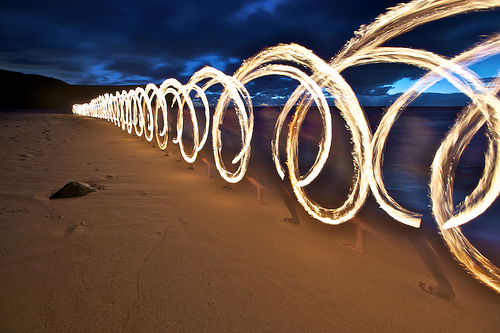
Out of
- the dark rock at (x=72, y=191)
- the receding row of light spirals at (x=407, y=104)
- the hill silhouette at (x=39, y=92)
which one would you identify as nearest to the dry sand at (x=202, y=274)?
the dark rock at (x=72, y=191)

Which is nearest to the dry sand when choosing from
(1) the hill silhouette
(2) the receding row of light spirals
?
(2) the receding row of light spirals

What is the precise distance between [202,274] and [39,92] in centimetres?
12952

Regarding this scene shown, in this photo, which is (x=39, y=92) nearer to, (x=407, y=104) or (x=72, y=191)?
(x=72, y=191)

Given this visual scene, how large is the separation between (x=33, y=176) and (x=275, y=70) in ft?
16.0

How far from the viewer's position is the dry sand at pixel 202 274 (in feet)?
5.90

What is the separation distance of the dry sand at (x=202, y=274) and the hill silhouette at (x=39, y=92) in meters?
89.0

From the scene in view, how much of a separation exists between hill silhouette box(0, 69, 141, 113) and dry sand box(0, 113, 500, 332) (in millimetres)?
89032

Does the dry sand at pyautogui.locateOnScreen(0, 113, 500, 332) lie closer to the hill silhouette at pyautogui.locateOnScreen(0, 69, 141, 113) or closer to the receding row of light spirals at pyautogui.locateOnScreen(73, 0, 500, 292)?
the receding row of light spirals at pyautogui.locateOnScreen(73, 0, 500, 292)

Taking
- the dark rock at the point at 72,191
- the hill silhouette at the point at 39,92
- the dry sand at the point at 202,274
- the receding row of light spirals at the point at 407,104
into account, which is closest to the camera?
the dry sand at the point at 202,274

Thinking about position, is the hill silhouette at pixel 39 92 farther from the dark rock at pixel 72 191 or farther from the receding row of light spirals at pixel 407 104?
the receding row of light spirals at pixel 407 104

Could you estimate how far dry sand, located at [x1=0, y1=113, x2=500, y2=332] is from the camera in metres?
1.80

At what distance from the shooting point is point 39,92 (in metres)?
98.9

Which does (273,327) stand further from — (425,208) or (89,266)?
(425,208)

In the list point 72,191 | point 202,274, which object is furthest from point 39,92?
point 202,274
